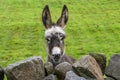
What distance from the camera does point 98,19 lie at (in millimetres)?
32094

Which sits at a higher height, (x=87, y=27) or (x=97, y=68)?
(x=97, y=68)

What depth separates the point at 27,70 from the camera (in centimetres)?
832

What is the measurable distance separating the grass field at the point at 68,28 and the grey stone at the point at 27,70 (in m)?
8.09

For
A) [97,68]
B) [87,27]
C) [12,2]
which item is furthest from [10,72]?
[12,2]

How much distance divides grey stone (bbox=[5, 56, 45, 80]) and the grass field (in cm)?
809

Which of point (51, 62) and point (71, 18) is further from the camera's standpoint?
point (71, 18)

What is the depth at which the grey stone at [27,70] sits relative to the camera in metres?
8.23

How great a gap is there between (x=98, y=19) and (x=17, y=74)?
24.3 m

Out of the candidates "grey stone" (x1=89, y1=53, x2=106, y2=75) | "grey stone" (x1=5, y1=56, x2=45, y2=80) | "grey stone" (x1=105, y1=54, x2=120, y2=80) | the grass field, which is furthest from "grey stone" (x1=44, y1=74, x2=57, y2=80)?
the grass field

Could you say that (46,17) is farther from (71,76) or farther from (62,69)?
(71,76)

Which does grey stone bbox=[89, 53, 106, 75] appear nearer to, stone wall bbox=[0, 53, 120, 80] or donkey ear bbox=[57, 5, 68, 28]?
stone wall bbox=[0, 53, 120, 80]

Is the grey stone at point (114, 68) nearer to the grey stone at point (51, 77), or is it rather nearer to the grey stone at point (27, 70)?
the grey stone at point (51, 77)

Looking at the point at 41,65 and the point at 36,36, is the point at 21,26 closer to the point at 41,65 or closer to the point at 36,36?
the point at 36,36

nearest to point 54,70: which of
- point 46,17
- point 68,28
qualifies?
point 46,17
